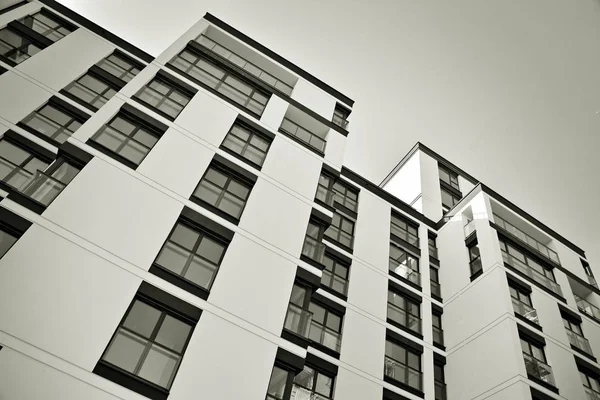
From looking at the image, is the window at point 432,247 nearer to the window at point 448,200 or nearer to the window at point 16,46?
the window at point 448,200

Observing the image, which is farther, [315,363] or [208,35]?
[208,35]

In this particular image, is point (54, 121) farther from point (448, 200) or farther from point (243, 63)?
point (448, 200)

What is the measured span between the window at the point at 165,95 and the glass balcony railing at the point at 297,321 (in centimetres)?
883

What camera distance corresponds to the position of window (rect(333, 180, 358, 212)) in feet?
80.2

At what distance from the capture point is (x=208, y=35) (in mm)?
23078

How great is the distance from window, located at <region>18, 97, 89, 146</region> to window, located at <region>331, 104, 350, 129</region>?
1253 cm

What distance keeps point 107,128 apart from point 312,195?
8.11 meters

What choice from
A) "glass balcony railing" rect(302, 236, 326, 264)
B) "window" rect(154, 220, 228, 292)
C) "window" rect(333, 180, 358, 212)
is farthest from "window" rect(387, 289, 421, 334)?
"window" rect(154, 220, 228, 292)

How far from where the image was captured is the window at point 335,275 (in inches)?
778

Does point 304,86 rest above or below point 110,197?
above

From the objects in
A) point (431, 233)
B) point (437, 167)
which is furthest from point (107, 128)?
point (437, 167)

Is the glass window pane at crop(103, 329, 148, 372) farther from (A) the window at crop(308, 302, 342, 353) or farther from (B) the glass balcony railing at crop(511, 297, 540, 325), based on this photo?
(B) the glass balcony railing at crop(511, 297, 540, 325)

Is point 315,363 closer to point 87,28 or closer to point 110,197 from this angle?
point 110,197

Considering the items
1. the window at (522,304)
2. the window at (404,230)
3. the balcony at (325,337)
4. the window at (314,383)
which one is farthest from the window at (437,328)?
the window at (314,383)
